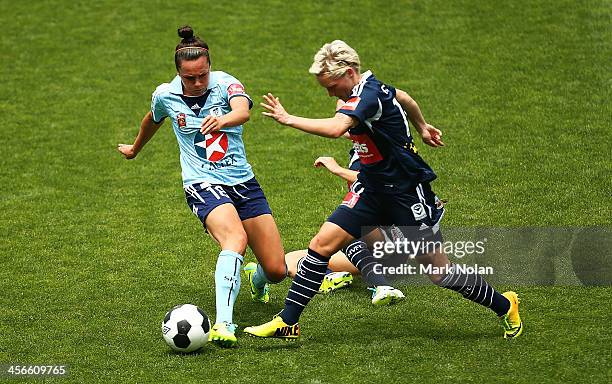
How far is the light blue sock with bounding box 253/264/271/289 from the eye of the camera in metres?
8.51

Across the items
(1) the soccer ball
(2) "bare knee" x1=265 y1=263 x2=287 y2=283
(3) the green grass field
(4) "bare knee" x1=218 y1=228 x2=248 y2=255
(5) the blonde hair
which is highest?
(5) the blonde hair

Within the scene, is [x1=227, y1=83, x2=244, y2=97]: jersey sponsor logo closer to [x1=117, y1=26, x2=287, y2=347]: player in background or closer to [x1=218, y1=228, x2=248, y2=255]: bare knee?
[x1=117, y1=26, x2=287, y2=347]: player in background

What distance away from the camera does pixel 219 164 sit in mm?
8031

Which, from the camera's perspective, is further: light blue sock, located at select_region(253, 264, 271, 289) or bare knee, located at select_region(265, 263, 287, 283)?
light blue sock, located at select_region(253, 264, 271, 289)

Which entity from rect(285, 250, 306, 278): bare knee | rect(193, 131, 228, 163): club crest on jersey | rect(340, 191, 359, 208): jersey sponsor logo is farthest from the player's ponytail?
rect(285, 250, 306, 278): bare knee

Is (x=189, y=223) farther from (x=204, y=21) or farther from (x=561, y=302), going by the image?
(x=204, y=21)

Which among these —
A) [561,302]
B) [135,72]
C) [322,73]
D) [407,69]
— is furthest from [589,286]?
[135,72]

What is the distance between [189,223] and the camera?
1066 cm

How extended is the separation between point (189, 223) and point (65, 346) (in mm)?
3247

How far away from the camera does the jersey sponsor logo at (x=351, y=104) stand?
7090 millimetres

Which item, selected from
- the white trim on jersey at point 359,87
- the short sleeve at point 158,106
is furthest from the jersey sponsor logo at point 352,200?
the short sleeve at point 158,106

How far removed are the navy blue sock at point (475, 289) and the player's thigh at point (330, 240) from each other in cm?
81

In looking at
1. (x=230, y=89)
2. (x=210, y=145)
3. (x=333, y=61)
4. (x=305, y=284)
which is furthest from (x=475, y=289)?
(x=230, y=89)

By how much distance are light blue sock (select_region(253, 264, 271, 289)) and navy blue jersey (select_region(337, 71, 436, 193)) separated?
1436 millimetres
